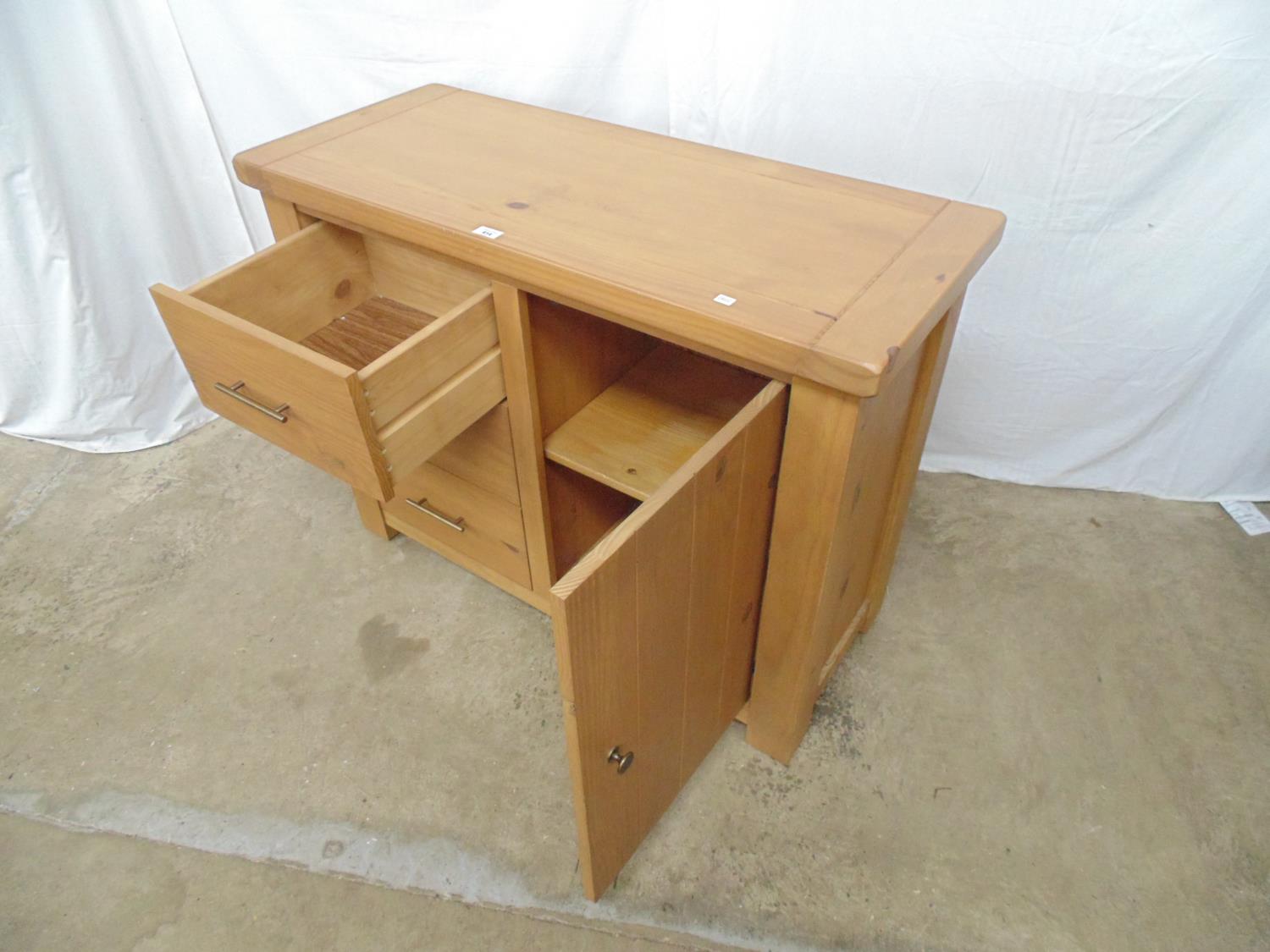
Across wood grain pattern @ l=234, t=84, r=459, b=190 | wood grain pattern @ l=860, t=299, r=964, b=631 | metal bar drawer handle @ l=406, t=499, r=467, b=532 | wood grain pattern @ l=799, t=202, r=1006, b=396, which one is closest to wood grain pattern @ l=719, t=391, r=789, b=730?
wood grain pattern @ l=799, t=202, r=1006, b=396

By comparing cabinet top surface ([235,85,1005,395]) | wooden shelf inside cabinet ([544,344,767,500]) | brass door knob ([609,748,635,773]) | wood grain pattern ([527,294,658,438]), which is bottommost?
brass door knob ([609,748,635,773])

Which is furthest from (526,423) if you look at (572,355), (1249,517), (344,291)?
(1249,517)

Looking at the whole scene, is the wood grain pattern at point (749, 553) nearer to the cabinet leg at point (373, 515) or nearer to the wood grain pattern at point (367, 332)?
the wood grain pattern at point (367, 332)

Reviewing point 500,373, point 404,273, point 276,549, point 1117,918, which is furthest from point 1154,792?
point 276,549

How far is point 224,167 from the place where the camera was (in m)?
1.59

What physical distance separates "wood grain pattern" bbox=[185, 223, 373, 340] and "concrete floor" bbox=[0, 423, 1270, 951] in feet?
1.56

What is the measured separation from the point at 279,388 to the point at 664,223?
0.45 metres

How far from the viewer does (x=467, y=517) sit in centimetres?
128

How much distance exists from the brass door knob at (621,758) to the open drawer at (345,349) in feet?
1.21

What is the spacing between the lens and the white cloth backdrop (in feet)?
3.74

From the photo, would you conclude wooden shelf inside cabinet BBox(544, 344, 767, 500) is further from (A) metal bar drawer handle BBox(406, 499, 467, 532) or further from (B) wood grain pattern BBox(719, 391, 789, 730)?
(A) metal bar drawer handle BBox(406, 499, 467, 532)

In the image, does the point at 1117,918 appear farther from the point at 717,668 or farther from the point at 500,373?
the point at 500,373

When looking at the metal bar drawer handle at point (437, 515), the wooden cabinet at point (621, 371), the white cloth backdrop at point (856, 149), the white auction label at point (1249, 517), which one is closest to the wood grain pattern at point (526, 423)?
the wooden cabinet at point (621, 371)

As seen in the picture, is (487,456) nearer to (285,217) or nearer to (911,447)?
(285,217)
